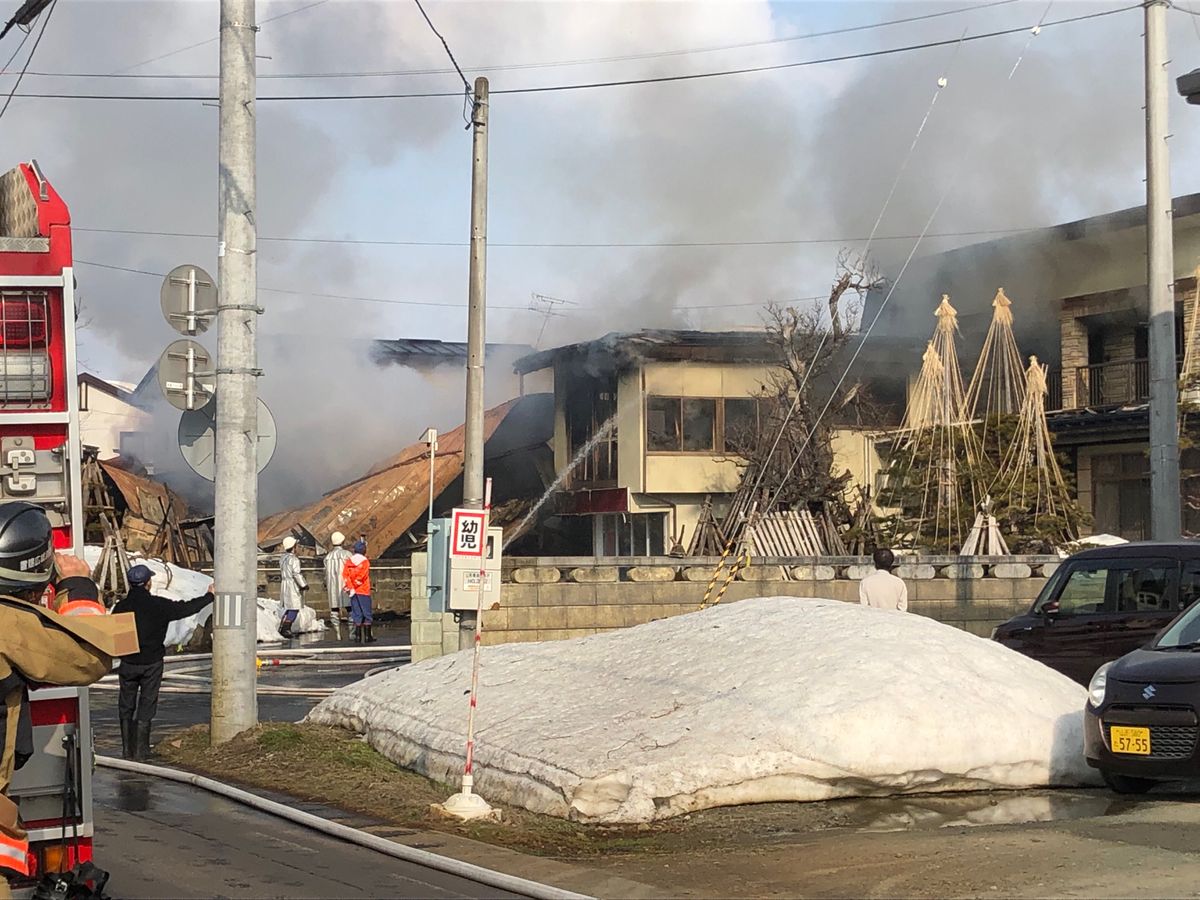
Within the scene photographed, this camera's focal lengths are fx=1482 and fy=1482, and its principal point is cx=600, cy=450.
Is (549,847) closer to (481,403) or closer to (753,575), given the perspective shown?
(481,403)

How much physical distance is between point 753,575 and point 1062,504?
8205 millimetres

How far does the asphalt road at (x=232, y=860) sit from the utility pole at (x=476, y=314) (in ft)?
21.8

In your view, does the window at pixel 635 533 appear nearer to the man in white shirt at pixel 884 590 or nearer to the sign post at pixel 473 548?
the man in white shirt at pixel 884 590

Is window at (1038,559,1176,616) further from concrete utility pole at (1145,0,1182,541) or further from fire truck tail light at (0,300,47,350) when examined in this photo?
fire truck tail light at (0,300,47,350)

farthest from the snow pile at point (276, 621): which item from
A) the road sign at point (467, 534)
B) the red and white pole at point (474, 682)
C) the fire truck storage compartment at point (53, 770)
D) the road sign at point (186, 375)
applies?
the fire truck storage compartment at point (53, 770)

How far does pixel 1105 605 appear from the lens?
13422 millimetres

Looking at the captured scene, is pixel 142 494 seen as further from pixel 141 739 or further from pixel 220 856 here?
pixel 220 856

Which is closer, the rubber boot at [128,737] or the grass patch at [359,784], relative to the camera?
the grass patch at [359,784]

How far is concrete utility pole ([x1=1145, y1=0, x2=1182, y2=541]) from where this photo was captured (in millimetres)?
14789

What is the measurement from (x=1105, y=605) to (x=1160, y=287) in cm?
357

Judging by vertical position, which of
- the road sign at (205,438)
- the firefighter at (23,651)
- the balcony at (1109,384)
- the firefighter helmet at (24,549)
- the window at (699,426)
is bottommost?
the firefighter at (23,651)

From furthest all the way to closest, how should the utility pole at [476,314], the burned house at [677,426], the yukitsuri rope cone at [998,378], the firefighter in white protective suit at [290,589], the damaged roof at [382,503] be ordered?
the damaged roof at [382,503] < the burned house at [677,426] < the firefighter in white protective suit at [290,589] < the yukitsuri rope cone at [998,378] < the utility pole at [476,314]

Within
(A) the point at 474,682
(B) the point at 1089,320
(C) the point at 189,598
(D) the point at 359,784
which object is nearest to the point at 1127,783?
(A) the point at 474,682

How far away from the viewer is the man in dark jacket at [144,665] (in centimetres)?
1290
